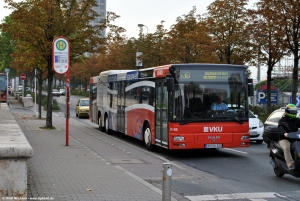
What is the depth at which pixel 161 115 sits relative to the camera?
15.8 m

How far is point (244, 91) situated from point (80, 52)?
10217 millimetres

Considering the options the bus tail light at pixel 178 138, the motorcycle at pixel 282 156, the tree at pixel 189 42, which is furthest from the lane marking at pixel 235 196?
the tree at pixel 189 42

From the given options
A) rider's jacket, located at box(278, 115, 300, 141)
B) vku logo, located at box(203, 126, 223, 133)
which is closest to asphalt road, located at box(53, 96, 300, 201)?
vku logo, located at box(203, 126, 223, 133)

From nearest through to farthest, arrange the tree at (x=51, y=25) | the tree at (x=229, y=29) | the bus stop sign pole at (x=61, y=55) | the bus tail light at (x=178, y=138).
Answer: the bus tail light at (x=178, y=138) → the bus stop sign pole at (x=61, y=55) → the tree at (x=51, y=25) → the tree at (x=229, y=29)

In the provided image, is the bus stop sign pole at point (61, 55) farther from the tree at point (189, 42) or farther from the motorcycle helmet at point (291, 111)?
the tree at point (189, 42)

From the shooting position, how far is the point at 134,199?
27.7 feet

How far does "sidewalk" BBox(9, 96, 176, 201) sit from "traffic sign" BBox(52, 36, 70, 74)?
2615 millimetres

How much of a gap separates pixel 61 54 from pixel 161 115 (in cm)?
380

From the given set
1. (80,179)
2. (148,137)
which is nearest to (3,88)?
(148,137)

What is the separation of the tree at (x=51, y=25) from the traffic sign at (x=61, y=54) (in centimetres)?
564

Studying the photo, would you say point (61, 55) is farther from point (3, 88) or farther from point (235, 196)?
point (3, 88)

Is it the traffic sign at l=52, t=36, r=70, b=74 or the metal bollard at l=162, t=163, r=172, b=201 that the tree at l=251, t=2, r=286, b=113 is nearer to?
the traffic sign at l=52, t=36, r=70, b=74

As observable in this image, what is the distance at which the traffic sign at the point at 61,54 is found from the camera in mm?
16438

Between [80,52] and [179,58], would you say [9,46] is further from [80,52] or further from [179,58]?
[80,52]
